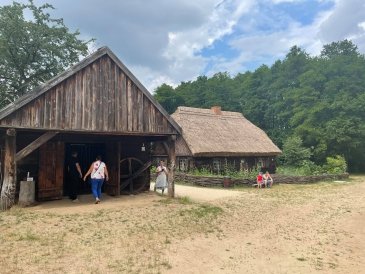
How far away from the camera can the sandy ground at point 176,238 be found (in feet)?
22.0

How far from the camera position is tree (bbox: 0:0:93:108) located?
29141mm

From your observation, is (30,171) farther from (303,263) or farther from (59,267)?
(303,263)

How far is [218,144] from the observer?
1062 inches

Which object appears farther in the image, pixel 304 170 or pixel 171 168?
pixel 304 170

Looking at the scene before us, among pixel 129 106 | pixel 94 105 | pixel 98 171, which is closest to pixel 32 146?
pixel 98 171

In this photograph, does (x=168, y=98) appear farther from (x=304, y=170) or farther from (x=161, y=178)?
(x=161, y=178)

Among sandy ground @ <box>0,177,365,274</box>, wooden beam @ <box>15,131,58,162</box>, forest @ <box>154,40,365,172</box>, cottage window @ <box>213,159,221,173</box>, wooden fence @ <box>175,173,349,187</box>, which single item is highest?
forest @ <box>154,40,365,172</box>

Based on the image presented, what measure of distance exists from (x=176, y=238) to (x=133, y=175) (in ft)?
22.9

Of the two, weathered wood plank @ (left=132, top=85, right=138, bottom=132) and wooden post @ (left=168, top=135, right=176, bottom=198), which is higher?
weathered wood plank @ (left=132, top=85, right=138, bottom=132)

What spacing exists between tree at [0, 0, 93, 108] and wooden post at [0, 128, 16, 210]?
837 inches

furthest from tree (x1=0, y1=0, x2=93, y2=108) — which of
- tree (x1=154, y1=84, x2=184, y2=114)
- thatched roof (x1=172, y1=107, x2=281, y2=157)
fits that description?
tree (x1=154, y1=84, x2=184, y2=114)

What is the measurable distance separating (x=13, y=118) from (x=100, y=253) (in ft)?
18.6

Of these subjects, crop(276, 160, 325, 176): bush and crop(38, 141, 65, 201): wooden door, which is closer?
crop(38, 141, 65, 201): wooden door

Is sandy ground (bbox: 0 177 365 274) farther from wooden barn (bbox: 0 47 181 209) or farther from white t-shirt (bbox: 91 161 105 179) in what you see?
wooden barn (bbox: 0 47 181 209)
